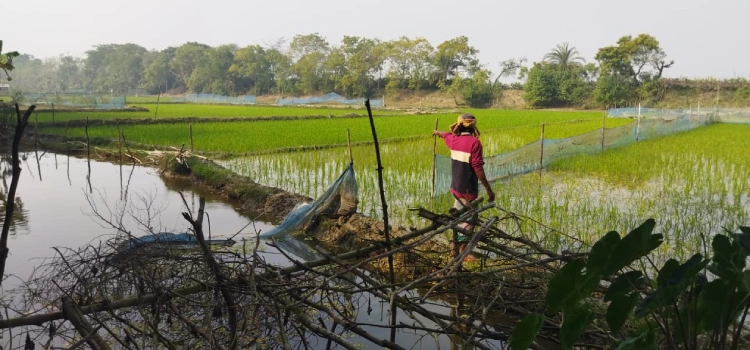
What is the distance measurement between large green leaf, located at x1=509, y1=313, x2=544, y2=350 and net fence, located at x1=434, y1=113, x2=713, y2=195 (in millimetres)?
6550

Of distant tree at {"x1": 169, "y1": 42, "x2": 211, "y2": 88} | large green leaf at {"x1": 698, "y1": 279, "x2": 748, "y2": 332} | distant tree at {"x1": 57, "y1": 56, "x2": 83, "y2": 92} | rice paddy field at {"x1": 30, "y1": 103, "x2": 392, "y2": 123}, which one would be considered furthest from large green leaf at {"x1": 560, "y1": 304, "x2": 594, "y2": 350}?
distant tree at {"x1": 57, "y1": 56, "x2": 83, "y2": 92}

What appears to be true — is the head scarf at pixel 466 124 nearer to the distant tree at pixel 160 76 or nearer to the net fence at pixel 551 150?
the net fence at pixel 551 150

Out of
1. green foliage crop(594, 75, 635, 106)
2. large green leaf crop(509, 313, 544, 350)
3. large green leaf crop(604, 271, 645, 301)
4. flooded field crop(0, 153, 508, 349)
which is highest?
green foliage crop(594, 75, 635, 106)

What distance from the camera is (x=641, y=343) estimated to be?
1.05 metres

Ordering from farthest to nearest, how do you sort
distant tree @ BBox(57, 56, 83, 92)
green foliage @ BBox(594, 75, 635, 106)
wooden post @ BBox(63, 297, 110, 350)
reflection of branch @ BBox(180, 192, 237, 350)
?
distant tree @ BBox(57, 56, 83, 92), green foliage @ BBox(594, 75, 635, 106), reflection of branch @ BBox(180, 192, 237, 350), wooden post @ BBox(63, 297, 110, 350)

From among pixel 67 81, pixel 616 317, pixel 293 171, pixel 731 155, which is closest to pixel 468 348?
pixel 616 317

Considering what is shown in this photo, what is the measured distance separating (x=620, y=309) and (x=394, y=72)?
45.9 m

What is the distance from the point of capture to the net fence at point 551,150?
307 inches

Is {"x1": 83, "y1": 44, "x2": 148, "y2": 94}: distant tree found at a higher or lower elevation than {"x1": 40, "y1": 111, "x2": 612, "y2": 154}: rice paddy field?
higher

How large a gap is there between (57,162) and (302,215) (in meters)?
9.90

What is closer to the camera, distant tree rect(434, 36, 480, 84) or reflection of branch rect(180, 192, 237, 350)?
reflection of branch rect(180, 192, 237, 350)

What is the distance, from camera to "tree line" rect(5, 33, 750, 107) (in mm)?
36500

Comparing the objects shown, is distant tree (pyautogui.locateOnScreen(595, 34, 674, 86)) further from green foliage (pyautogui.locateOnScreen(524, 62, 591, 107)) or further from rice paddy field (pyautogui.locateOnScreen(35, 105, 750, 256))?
rice paddy field (pyautogui.locateOnScreen(35, 105, 750, 256))

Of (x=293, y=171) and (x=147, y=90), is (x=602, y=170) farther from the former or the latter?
(x=147, y=90)
